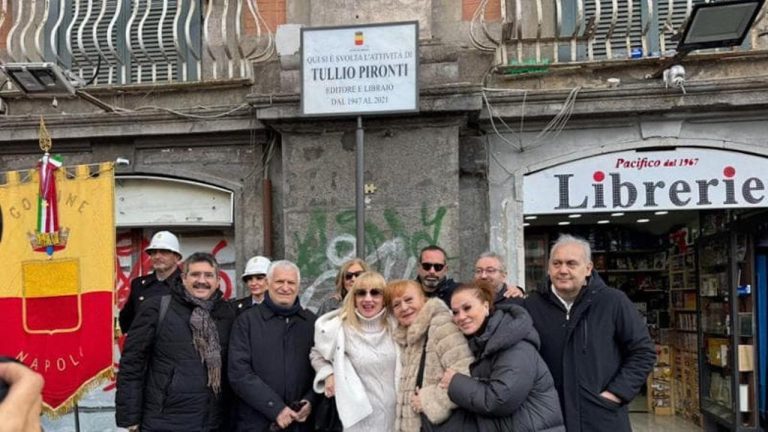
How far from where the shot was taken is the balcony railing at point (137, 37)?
317 inches

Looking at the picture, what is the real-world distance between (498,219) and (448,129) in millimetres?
1044

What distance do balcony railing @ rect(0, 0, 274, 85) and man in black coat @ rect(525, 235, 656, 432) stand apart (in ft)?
15.3

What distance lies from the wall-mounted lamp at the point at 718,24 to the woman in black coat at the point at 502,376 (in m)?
3.69

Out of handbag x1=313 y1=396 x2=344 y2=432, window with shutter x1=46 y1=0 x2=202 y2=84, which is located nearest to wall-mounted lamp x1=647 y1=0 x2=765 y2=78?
handbag x1=313 y1=396 x2=344 y2=432

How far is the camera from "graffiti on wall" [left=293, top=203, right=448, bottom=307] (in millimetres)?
7176

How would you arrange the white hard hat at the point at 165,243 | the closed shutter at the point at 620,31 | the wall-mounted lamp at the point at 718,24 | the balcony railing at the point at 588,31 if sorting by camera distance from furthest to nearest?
1. the closed shutter at the point at 620,31
2. the balcony railing at the point at 588,31
3. the wall-mounted lamp at the point at 718,24
4. the white hard hat at the point at 165,243

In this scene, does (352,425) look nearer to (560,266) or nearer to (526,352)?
(526,352)

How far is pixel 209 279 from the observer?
16.1 feet

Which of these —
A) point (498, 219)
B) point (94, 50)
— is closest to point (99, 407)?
point (94, 50)

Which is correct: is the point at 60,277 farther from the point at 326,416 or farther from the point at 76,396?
the point at 326,416

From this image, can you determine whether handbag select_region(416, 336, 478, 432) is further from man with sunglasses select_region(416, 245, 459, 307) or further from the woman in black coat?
man with sunglasses select_region(416, 245, 459, 307)

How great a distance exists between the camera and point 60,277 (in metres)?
6.77

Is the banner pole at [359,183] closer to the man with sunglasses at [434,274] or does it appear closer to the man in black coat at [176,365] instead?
the man with sunglasses at [434,274]

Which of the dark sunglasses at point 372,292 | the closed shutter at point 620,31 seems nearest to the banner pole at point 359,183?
the dark sunglasses at point 372,292
